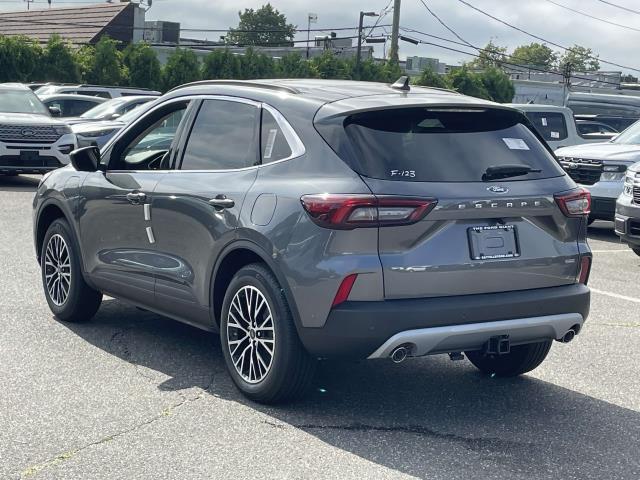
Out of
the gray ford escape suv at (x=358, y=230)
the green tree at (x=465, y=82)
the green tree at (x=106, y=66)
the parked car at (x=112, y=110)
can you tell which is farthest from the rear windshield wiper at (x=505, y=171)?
the green tree at (x=465, y=82)

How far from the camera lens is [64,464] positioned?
4777 millimetres

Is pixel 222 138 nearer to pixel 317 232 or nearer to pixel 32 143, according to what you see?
pixel 317 232

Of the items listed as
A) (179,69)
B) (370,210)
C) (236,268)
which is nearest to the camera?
(370,210)

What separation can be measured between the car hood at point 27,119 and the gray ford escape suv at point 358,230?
11.9 meters

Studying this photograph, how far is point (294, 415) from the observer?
5.60 metres

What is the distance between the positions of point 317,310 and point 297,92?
1.41m

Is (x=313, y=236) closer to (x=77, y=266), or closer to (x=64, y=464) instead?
(x=64, y=464)

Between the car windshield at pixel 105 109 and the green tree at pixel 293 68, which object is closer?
the car windshield at pixel 105 109

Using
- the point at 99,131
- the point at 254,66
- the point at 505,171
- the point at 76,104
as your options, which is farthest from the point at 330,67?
the point at 505,171

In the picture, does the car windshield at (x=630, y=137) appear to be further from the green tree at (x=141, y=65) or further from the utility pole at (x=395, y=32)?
the utility pole at (x=395, y=32)

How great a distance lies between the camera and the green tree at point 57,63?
37.8 metres

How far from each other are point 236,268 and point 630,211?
6688 millimetres

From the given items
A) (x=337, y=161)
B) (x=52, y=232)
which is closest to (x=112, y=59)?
(x=52, y=232)

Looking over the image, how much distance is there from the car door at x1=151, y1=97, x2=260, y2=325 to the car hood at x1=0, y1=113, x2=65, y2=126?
1209 cm
